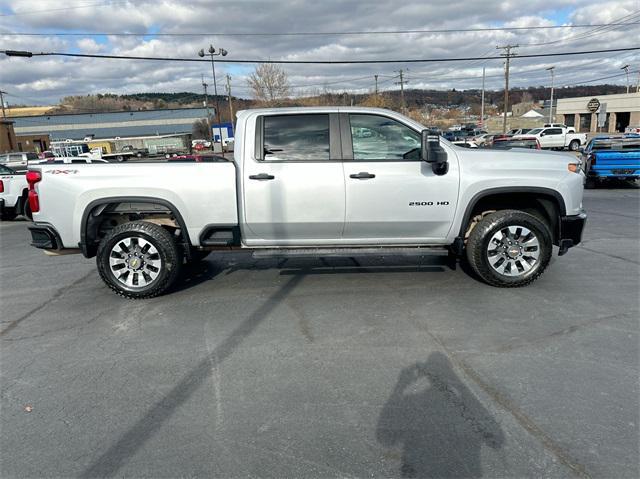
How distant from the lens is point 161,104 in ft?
426

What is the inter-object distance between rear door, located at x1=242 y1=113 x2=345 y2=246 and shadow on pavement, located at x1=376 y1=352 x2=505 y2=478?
2.18 meters

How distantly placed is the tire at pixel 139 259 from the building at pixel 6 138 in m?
75.4

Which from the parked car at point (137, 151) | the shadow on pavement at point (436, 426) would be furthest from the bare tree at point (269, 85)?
the shadow on pavement at point (436, 426)

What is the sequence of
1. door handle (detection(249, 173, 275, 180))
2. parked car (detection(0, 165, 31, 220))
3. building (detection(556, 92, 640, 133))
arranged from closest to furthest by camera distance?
door handle (detection(249, 173, 275, 180)) → parked car (detection(0, 165, 31, 220)) → building (detection(556, 92, 640, 133))

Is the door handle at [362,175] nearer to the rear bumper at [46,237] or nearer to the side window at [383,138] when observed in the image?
the side window at [383,138]

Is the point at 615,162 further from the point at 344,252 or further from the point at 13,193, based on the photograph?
the point at 13,193

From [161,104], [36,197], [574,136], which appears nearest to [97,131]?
[161,104]

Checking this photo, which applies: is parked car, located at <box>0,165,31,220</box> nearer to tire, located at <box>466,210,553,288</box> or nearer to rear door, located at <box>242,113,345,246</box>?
rear door, located at <box>242,113,345,246</box>

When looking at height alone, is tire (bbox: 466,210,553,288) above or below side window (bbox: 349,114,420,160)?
below

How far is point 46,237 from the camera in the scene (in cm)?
519

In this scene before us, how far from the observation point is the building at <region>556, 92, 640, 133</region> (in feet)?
185

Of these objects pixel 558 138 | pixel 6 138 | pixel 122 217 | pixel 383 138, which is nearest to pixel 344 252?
pixel 383 138

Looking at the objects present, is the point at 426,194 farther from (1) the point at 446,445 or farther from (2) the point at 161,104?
(2) the point at 161,104

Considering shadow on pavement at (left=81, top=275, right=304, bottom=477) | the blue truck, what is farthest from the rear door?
the blue truck
